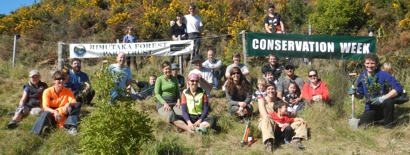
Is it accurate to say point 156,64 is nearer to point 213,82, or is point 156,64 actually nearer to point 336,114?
point 213,82

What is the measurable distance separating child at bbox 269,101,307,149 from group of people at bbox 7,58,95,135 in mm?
3190

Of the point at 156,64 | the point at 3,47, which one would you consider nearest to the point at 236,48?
the point at 156,64

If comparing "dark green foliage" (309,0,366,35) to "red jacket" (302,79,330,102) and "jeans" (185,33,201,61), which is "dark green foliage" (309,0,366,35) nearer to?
"jeans" (185,33,201,61)

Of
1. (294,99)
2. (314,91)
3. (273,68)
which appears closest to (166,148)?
(294,99)

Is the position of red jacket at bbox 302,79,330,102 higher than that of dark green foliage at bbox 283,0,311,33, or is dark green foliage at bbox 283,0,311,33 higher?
dark green foliage at bbox 283,0,311,33

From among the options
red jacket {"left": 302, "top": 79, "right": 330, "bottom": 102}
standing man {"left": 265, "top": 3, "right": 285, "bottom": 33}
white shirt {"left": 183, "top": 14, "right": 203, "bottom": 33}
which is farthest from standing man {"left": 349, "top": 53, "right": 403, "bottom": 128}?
white shirt {"left": 183, "top": 14, "right": 203, "bottom": 33}

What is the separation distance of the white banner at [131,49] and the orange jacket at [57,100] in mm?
3706

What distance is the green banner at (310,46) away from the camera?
10.2 m

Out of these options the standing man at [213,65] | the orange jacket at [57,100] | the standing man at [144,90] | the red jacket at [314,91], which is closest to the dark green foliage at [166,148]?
the orange jacket at [57,100]

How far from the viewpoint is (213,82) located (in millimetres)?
9594

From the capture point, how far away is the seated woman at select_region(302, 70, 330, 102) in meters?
7.79

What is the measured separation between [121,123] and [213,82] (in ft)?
14.2

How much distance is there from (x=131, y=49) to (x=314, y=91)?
5081 millimetres

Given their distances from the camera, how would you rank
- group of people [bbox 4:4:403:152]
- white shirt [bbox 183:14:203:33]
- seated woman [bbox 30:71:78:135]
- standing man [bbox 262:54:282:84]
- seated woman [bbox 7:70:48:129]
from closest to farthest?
group of people [bbox 4:4:403:152], seated woman [bbox 30:71:78:135], seated woman [bbox 7:70:48:129], standing man [bbox 262:54:282:84], white shirt [bbox 183:14:203:33]
